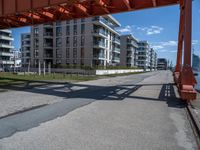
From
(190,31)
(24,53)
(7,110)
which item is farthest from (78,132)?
(24,53)

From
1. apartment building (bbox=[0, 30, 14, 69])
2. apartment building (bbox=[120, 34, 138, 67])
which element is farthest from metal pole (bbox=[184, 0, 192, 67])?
apartment building (bbox=[120, 34, 138, 67])

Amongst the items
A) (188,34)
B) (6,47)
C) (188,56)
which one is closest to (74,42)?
(6,47)

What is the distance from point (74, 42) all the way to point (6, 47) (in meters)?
38.2

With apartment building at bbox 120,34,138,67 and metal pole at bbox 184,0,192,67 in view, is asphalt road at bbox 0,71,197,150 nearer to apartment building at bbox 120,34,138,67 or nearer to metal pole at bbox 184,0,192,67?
metal pole at bbox 184,0,192,67

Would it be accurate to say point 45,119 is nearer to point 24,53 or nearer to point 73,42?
point 73,42

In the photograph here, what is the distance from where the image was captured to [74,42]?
58969mm

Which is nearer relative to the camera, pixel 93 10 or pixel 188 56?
pixel 188 56

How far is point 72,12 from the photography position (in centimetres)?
1692

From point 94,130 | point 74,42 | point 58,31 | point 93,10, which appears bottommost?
point 94,130

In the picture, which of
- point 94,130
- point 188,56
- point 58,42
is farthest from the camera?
point 58,42

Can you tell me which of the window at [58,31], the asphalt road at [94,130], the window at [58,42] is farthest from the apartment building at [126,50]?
the asphalt road at [94,130]

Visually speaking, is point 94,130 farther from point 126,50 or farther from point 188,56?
point 126,50

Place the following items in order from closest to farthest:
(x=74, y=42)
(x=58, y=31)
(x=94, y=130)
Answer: (x=94, y=130) < (x=74, y=42) < (x=58, y=31)

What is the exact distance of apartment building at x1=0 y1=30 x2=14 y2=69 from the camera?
81.9 metres
